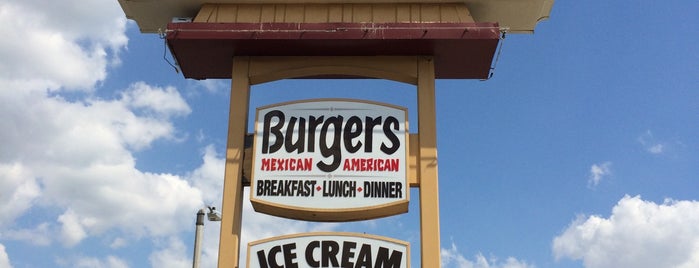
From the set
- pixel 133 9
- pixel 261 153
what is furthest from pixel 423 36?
pixel 133 9

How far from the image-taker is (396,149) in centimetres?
Result: 1180

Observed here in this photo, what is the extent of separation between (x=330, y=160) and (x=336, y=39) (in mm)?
2106

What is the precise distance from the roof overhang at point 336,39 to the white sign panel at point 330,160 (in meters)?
1.00

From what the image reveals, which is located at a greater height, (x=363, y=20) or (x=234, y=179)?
(x=363, y=20)

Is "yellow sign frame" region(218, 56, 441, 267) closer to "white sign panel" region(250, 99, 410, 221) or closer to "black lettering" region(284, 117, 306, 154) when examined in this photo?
"white sign panel" region(250, 99, 410, 221)

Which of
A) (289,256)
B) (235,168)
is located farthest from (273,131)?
(289,256)

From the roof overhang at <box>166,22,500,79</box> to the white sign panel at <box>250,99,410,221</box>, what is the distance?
3.30 ft

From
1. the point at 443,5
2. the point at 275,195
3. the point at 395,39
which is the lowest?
the point at 275,195

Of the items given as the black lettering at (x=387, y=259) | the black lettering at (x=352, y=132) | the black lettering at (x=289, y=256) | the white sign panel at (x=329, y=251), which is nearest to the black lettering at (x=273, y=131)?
the black lettering at (x=352, y=132)

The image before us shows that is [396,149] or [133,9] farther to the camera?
[133,9]

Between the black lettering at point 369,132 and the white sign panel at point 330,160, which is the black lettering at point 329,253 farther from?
the black lettering at point 369,132

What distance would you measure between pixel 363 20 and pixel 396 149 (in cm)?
247

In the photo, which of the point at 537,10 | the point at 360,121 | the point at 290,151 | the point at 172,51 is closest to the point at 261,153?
the point at 290,151

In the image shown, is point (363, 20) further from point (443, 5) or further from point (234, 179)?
point (234, 179)
